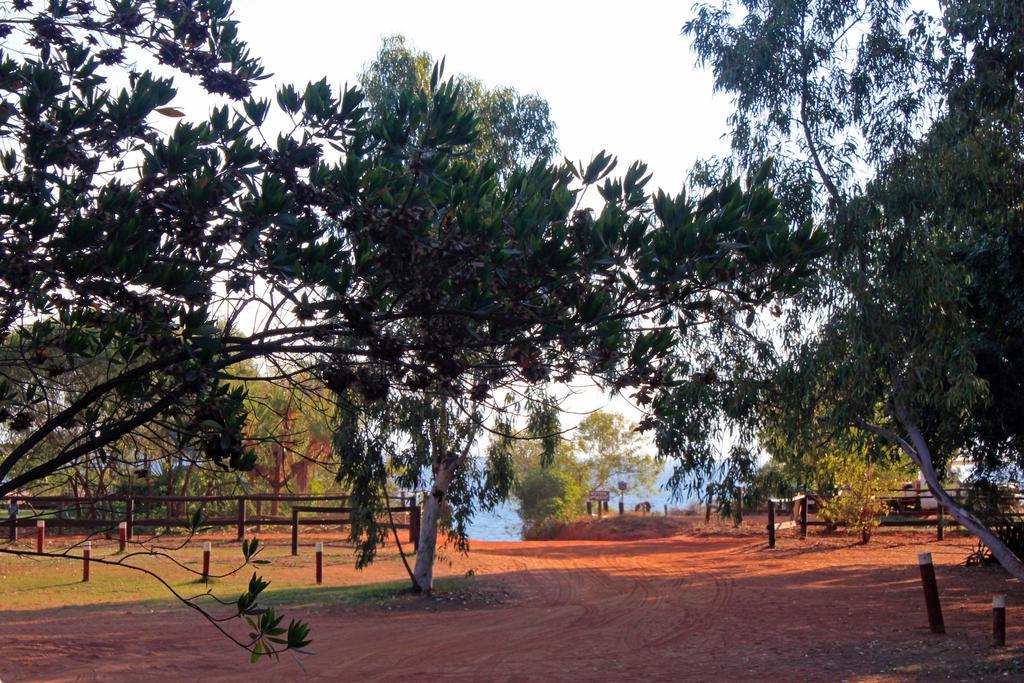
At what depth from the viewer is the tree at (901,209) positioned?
39.3 ft

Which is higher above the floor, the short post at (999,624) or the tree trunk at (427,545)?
the tree trunk at (427,545)

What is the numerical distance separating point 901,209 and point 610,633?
7395 mm

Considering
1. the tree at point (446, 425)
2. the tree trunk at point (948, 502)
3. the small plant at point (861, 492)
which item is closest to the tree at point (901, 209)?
the tree trunk at point (948, 502)

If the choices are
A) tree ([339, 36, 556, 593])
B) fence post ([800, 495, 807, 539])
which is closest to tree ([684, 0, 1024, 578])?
tree ([339, 36, 556, 593])

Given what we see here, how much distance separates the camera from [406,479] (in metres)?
16.7

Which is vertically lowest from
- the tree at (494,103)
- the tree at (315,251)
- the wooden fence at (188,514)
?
the wooden fence at (188,514)

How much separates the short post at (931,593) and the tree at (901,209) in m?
0.77

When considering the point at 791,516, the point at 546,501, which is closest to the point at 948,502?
the point at 791,516

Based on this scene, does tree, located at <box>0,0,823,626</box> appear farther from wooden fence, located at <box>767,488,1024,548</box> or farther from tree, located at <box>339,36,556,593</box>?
wooden fence, located at <box>767,488,1024,548</box>

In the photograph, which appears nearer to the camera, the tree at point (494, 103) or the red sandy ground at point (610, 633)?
the red sandy ground at point (610, 633)

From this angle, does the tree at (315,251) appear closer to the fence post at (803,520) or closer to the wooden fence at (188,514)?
the wooden fence at (188,514)

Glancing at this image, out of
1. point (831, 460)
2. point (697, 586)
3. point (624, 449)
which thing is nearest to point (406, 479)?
point (697, 586)

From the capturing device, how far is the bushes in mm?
36875

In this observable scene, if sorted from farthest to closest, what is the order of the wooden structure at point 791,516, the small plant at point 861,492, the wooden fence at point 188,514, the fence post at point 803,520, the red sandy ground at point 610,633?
the fence post at point 803,520 → the wooden structure at point 791,516 → the small plant at point 861,492 → the wooden fence at point 188,514 → the red sandy ground at point 610,633
